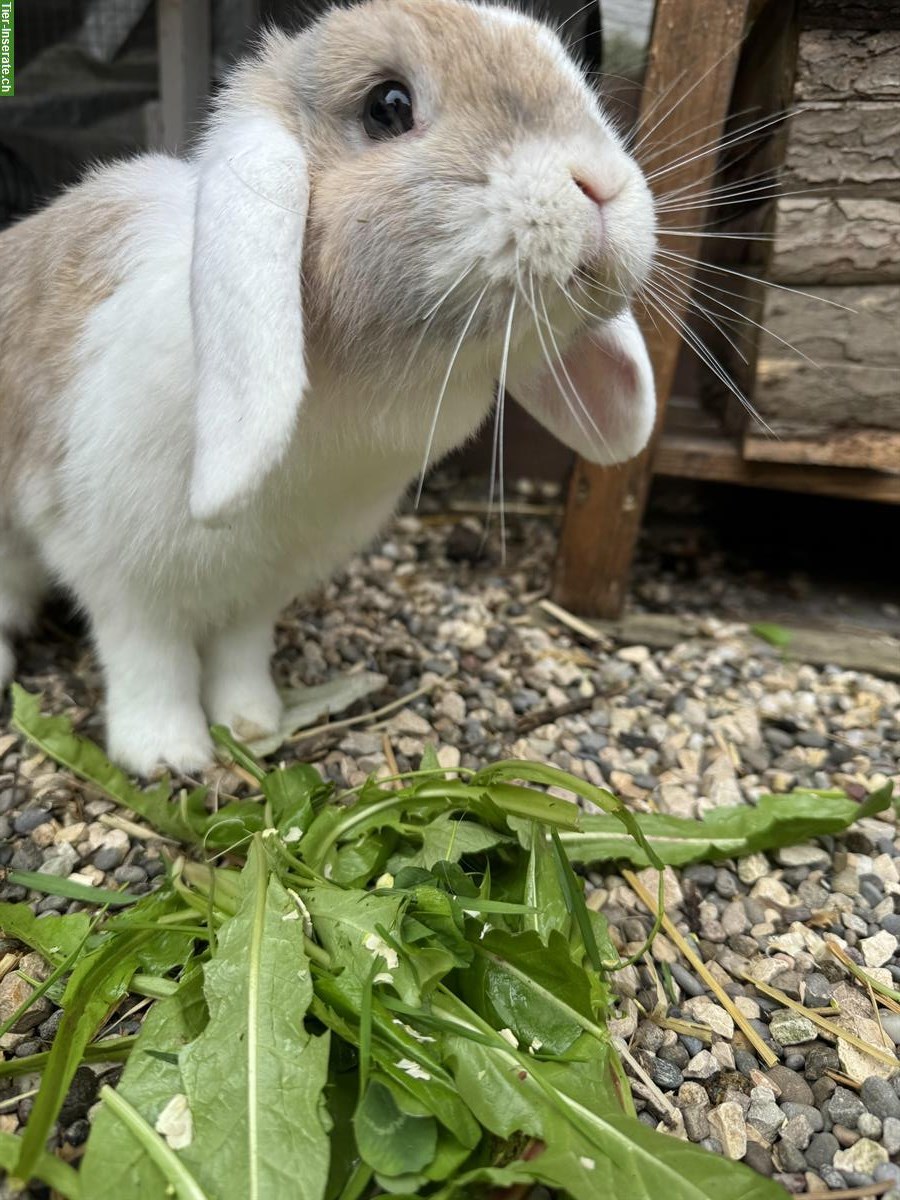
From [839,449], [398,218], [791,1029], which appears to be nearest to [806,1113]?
[791,1029]

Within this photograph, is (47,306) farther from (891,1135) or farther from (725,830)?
(891,1135)

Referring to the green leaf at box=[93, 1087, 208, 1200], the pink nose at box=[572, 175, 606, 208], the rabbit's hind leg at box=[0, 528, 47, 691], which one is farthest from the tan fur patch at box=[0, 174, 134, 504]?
Result: the green leaf at box=[93, 1087, 208, 1200]

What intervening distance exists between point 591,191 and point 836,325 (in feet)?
4.66

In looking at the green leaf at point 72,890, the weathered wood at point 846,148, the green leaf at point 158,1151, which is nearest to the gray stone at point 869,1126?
the green leaf at point 158,1151

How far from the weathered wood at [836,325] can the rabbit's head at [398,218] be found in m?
1.17

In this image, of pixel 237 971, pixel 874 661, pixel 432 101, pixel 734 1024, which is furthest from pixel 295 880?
pixel 874 661

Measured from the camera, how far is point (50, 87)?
2.59 m

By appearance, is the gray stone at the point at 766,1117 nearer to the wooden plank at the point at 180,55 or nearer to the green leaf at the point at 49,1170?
the green leaf at the point at 49,1170

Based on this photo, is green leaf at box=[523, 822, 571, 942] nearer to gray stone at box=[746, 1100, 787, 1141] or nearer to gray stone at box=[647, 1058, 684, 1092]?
gray stone at box=[647, 1058, 684, 1092]

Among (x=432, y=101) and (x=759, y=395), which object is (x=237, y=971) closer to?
(x=432, y=101)

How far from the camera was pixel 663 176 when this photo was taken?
7.29 feet

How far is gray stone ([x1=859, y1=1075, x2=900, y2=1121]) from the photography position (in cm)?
131

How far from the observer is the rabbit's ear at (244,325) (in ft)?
4.17

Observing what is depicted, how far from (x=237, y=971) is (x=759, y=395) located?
6.56 ft
